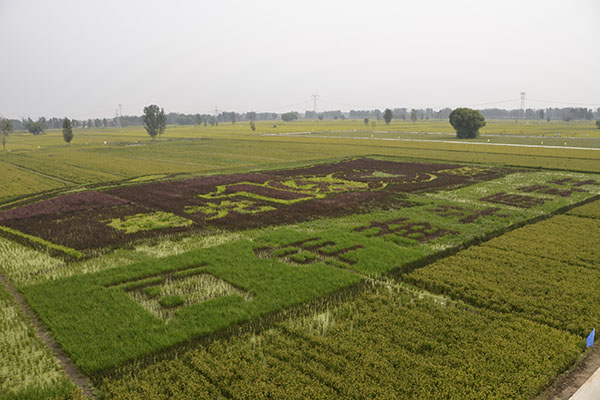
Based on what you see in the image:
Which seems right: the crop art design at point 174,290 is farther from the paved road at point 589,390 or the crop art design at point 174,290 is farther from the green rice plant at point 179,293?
the paved road at point 589,390

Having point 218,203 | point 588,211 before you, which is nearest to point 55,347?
point 218,203

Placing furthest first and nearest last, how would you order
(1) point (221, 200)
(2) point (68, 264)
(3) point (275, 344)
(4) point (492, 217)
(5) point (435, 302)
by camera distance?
(1) point (221, 200), (4) point (492, 217), (2) point (68, 264), (5) point (435, 302), (3) point (275, 344)

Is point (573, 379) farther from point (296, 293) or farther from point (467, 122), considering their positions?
point (467, 122)

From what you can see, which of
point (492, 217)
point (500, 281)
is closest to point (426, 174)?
point (492, 217)

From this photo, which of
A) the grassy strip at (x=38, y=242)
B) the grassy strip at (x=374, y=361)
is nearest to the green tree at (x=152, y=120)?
the grassy strip at (x=38, y=242)

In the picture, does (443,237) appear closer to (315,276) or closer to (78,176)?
(315,276)

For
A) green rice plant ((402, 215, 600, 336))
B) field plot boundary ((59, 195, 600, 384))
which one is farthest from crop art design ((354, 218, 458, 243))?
green rice plant ((402, 215, 600, 336))
